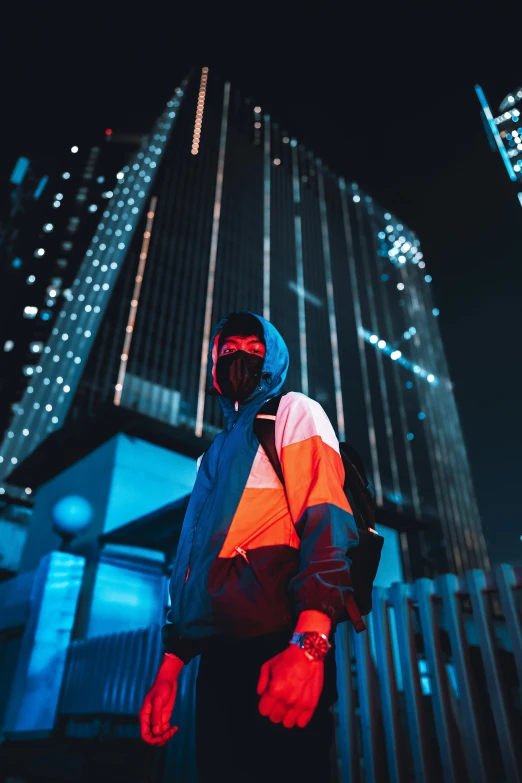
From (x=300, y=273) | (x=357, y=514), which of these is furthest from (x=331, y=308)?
(x=357, y=514)

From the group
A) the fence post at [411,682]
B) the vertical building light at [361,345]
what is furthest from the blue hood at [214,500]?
the vertical building light at [361,345]

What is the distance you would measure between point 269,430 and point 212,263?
1122 centimetres

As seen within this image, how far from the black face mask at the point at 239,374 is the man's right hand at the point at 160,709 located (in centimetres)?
103

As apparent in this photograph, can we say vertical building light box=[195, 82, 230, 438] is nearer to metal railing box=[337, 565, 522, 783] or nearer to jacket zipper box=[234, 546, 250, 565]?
metal railing box=[337, 565, 522, 783]

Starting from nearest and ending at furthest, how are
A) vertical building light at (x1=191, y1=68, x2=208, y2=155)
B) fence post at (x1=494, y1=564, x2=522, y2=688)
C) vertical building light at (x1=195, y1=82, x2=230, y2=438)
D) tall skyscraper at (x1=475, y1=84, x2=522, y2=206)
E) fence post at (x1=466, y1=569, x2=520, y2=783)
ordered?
fence post at (x1=466, y1=569, x2=520, y2=783)
fence post at (x1=494, y1=564, x2=522, y2=688)
tall skyscraper at (x1=475, y1=84, x2=522, y2=206)
vertical building light at (x1=195, y1=82, x2=230, y2=438)
vertical building light at (x1=191, y1=68, x2=208, y2=155)

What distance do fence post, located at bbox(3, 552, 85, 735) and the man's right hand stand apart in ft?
16.8

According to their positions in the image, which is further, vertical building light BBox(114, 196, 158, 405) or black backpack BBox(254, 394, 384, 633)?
vertical building light BBox(114, 196, 158, 405)

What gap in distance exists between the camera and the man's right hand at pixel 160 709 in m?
1.42

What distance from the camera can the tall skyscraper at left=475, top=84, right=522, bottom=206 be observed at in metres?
4.73

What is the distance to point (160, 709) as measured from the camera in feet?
4.70

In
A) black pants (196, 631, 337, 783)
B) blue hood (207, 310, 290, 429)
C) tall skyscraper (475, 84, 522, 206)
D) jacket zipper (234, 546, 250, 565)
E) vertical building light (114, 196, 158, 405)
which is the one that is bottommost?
black pants (196, 631, 337, 783)

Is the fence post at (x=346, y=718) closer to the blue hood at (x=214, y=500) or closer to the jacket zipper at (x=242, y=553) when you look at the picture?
the blue hood at (x=214, y=500)

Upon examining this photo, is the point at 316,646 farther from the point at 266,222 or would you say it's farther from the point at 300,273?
the point at 266,222

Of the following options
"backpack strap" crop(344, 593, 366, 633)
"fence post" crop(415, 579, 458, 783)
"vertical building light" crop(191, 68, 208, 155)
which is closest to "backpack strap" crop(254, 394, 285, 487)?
"backpack strap" crop(344, 593, 366, 633)
